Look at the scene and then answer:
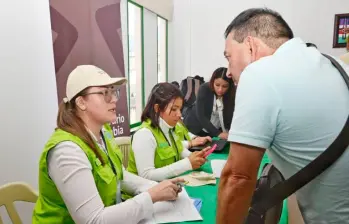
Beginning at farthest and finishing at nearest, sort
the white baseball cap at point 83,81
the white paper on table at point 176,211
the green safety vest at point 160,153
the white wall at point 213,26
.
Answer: the white wall at point 213,26
the green safety vest at point 160,153
the white baseball cap at point 83,81
the white paper on table at point 176,211

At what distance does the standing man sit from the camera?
0.76 metres

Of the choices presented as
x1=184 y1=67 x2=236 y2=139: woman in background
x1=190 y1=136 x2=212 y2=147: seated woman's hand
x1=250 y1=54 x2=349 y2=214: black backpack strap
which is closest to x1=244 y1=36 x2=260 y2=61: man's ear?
x1=250 y1=54 x2=349 y2=214: black backpack strap

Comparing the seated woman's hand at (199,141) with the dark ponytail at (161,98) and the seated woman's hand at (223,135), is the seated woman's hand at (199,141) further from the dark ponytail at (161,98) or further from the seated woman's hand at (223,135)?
the dark ponytail at (161,98)

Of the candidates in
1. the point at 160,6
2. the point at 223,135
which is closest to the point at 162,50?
the point at 160,6

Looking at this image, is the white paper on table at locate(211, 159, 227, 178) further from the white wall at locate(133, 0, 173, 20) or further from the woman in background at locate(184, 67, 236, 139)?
the white wall at locate(133, 0, 173, 20)

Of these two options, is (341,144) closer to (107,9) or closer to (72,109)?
(72,109)

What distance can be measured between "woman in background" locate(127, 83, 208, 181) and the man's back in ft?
3.17

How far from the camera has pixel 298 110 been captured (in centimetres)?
76

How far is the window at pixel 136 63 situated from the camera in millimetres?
3918

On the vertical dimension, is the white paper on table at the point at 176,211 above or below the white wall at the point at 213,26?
below

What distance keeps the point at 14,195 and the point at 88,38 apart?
4.68 ft

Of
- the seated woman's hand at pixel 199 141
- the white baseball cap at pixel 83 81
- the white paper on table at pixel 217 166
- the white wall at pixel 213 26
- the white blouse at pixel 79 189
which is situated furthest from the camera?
the white wall at pixel 213 26

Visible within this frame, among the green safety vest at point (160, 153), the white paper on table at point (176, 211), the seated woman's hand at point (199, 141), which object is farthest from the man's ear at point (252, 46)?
the seated woman's hand at point (199, 141)

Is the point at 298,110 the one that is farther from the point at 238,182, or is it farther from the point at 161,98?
the point at 161,98
